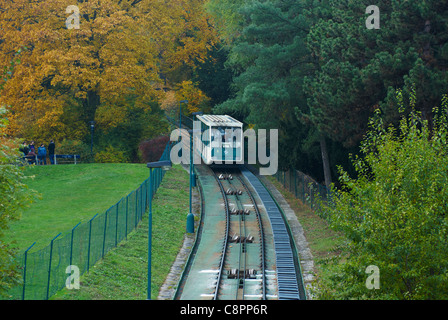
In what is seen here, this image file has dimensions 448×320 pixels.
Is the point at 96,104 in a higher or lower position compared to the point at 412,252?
higher

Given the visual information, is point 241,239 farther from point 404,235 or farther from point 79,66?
point 79,66

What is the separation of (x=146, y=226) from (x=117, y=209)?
188 inches

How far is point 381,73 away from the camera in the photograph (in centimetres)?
2498

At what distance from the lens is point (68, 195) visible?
117ft

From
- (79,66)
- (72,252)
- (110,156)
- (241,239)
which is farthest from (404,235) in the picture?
(110,156)

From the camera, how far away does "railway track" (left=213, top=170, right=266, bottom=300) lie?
73.7 feet

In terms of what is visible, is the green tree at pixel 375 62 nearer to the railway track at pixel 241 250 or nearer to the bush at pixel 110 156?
the railway track at pixel 241 250

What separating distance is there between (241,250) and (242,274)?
3.71m

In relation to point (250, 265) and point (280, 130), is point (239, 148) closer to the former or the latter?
point (280, 130)

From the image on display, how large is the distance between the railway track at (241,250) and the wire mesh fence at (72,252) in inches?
192

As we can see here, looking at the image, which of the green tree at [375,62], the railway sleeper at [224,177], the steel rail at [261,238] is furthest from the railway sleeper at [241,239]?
the railway sleeper at [224,177]

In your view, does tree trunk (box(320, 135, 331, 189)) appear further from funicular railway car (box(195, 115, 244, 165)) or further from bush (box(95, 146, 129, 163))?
bush (box(95, 146, 129, 163))

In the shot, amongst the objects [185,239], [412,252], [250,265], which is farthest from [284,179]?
[412,252]

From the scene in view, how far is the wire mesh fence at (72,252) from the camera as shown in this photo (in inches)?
684
